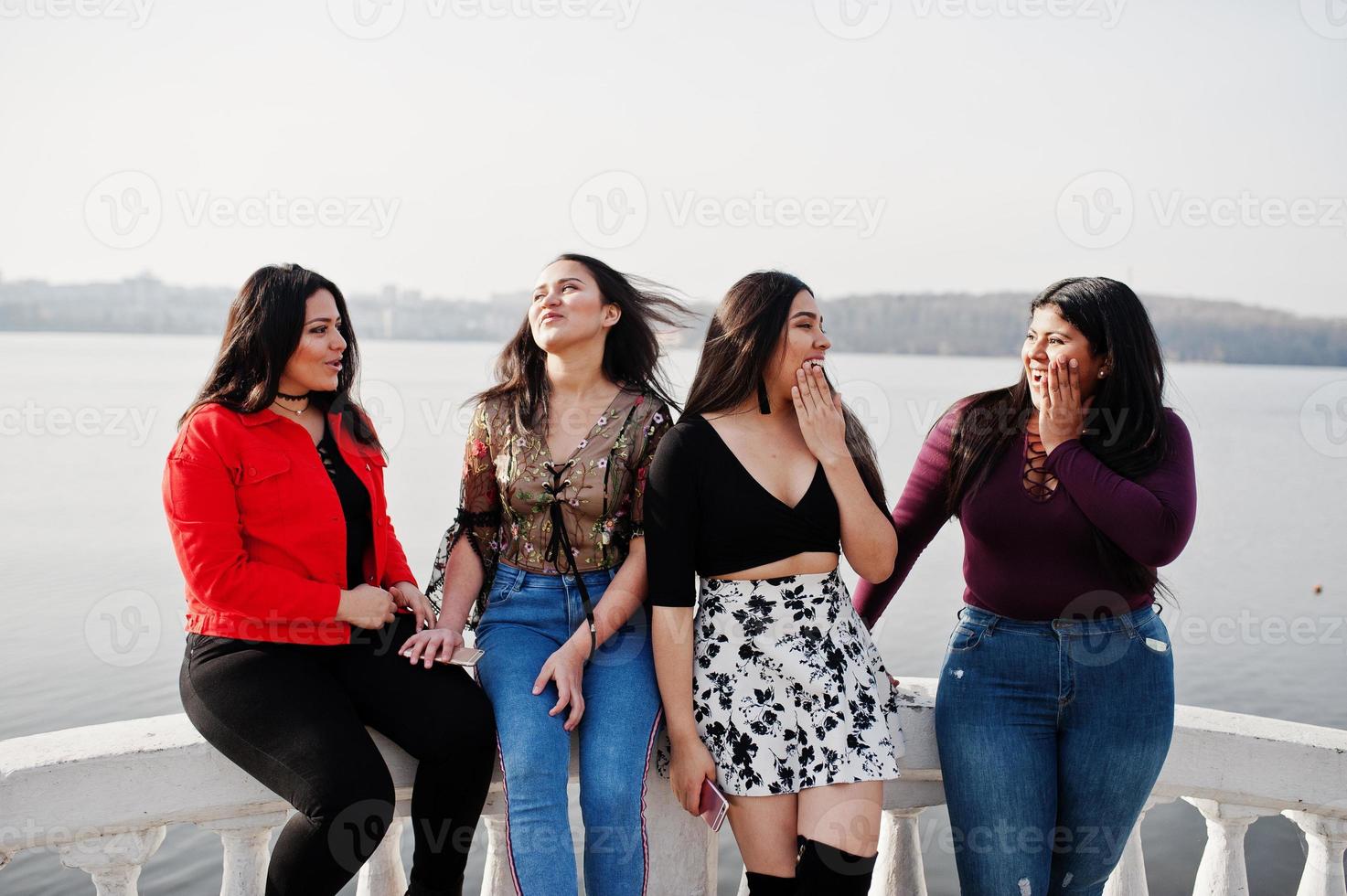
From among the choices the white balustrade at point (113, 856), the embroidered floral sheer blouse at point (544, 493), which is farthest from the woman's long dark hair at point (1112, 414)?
the white balustrade at point (113, 856)

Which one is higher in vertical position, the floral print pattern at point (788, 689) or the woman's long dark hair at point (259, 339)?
the woman's long dark hair at point (259, 339)

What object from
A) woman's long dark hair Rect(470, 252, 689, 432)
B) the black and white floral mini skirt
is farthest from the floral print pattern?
woman's long dark hair Rect(470, 252, 689, 432)

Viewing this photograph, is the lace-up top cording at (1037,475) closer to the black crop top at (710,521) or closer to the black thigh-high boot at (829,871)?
the black crop top at (710,521)

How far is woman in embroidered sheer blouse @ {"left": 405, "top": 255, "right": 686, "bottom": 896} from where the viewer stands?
2113 mm

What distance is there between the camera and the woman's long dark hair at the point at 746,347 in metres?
2.48

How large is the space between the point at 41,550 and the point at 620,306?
38.5ft

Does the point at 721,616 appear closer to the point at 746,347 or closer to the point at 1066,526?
the point at 746,347

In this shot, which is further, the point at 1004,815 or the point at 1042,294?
the point at 1042,294

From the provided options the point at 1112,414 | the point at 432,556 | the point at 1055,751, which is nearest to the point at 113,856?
the point at 1055,751

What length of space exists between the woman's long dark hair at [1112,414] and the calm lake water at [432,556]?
13cm

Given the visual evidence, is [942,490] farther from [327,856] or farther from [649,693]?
[327,856]

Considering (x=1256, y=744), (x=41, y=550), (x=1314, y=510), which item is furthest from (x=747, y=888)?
(x=1314, y=510)

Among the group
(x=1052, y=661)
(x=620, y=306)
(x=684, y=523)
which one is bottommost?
(x=1052, y=661)

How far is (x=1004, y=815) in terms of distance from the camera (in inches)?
85.7
